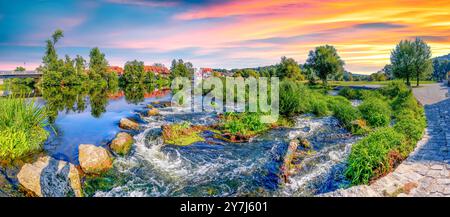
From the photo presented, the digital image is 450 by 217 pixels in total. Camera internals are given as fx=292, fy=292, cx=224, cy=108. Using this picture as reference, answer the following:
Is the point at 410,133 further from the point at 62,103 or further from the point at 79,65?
the point at 79,65

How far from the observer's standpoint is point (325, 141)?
34.1 feet

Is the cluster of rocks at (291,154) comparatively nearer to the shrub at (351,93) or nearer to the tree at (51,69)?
the shrub at (351,93)

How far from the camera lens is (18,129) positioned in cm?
822

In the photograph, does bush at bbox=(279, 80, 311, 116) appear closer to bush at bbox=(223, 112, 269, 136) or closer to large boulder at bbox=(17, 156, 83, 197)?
bush at bbox=(223, 112, 269, 136)

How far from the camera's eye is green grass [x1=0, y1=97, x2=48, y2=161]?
766 cm

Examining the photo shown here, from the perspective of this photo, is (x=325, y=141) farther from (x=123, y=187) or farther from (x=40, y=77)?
(x=40, y=77)

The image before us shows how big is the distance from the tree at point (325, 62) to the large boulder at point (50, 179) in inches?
1449

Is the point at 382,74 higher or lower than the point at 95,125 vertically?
higher

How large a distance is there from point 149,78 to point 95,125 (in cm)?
5742

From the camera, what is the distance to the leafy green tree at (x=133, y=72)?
66.4 m

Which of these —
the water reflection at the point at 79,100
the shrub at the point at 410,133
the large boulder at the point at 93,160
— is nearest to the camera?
the shrub at the point at 410,133

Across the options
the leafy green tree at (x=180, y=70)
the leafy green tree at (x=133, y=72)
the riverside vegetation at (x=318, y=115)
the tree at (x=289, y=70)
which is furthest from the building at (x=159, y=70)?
the riverside vegetation at (x=318, y=115)

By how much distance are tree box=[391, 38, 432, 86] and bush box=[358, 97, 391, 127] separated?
14.0 meters
